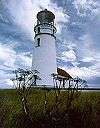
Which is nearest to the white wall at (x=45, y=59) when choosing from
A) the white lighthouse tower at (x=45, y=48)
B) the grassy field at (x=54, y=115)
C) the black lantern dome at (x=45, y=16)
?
the white lighthouse tower at (x=45, y=48)

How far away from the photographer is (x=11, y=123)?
27.0 feet

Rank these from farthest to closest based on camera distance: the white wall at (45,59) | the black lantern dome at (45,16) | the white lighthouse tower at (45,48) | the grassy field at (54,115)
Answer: the black lantern dome at (45,16) → the white lighthouse tower at (45,48) → the white wall at (45,59) → the grassy field at (54,115)

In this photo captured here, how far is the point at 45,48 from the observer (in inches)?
1196

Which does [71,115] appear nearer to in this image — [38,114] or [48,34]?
[38,114]

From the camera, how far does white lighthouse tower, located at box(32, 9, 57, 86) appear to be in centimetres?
2884

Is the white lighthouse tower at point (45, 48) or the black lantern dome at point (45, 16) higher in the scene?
the black lantern dome at point (45, 16)

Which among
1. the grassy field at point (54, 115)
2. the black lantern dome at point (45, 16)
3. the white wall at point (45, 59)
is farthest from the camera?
the black lantern dome at point (45, 16)

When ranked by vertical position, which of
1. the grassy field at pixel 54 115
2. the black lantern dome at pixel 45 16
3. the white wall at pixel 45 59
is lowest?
the grassy field at pixel 54 115

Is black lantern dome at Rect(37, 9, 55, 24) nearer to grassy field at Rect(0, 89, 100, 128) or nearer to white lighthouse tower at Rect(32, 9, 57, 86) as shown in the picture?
white lighthouse tower at Rect(32, 9, 57, 86)

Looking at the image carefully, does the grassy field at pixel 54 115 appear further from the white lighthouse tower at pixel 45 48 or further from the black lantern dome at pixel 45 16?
the black lantern dome at pixel 45 16

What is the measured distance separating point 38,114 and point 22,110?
0.56 m

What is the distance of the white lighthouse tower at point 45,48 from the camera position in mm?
28844

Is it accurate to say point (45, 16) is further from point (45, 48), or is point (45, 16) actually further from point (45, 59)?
point (45, 59)

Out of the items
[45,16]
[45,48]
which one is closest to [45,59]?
[45,48]
